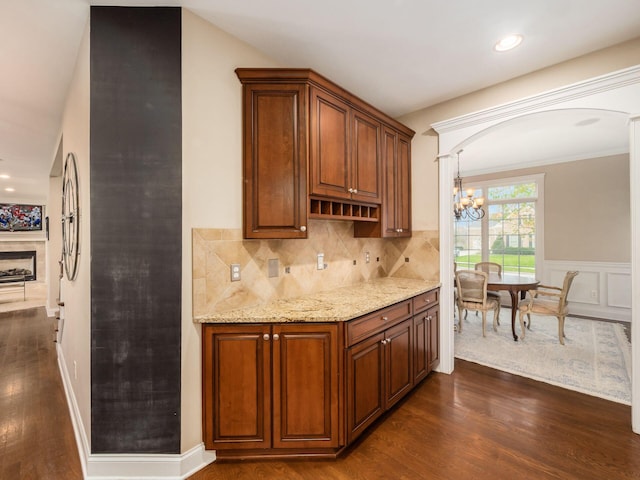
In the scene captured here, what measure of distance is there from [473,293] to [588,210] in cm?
289

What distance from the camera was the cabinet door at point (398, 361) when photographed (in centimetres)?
229

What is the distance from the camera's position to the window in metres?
5.72

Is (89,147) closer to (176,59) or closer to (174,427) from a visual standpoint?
(176,59)

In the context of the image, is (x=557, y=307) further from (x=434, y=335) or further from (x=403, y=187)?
(x=403, y=187)

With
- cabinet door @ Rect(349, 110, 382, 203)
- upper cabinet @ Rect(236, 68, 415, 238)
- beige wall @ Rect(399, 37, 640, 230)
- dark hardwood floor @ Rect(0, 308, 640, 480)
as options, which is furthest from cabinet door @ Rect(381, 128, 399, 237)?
dark hardwood floor @ Rect(0, 308, 640, 480)

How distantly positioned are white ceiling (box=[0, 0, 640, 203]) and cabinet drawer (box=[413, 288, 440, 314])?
6.28 ft

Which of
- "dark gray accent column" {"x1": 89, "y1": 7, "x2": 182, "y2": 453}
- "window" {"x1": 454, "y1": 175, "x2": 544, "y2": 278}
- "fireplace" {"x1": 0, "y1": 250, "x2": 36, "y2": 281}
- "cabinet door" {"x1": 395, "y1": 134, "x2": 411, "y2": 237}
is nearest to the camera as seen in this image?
"dark gray accent column" {"x1": 89, "y1": 7, "x2": 182, "y2": 453}

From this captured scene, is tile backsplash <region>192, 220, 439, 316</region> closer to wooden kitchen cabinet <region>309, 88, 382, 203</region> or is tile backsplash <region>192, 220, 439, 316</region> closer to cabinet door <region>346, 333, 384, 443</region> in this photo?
wooden kitchen cabinet <region>309, 88, 382, 203</region>

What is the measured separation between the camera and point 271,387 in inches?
72.6

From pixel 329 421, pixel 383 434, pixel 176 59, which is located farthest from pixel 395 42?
pixel 383 434

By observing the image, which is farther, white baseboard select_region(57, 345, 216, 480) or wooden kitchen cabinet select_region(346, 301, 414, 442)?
wooden kitchen cabinet select_region(346, 301, 414, 442)

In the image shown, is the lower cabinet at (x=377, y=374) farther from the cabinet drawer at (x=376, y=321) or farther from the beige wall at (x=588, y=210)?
the beige wall at (x=588, y=210)

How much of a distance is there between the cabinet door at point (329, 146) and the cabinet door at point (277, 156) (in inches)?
4.3

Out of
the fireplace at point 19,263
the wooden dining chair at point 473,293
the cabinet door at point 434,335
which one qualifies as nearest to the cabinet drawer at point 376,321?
the cabinet door at point 434,335
